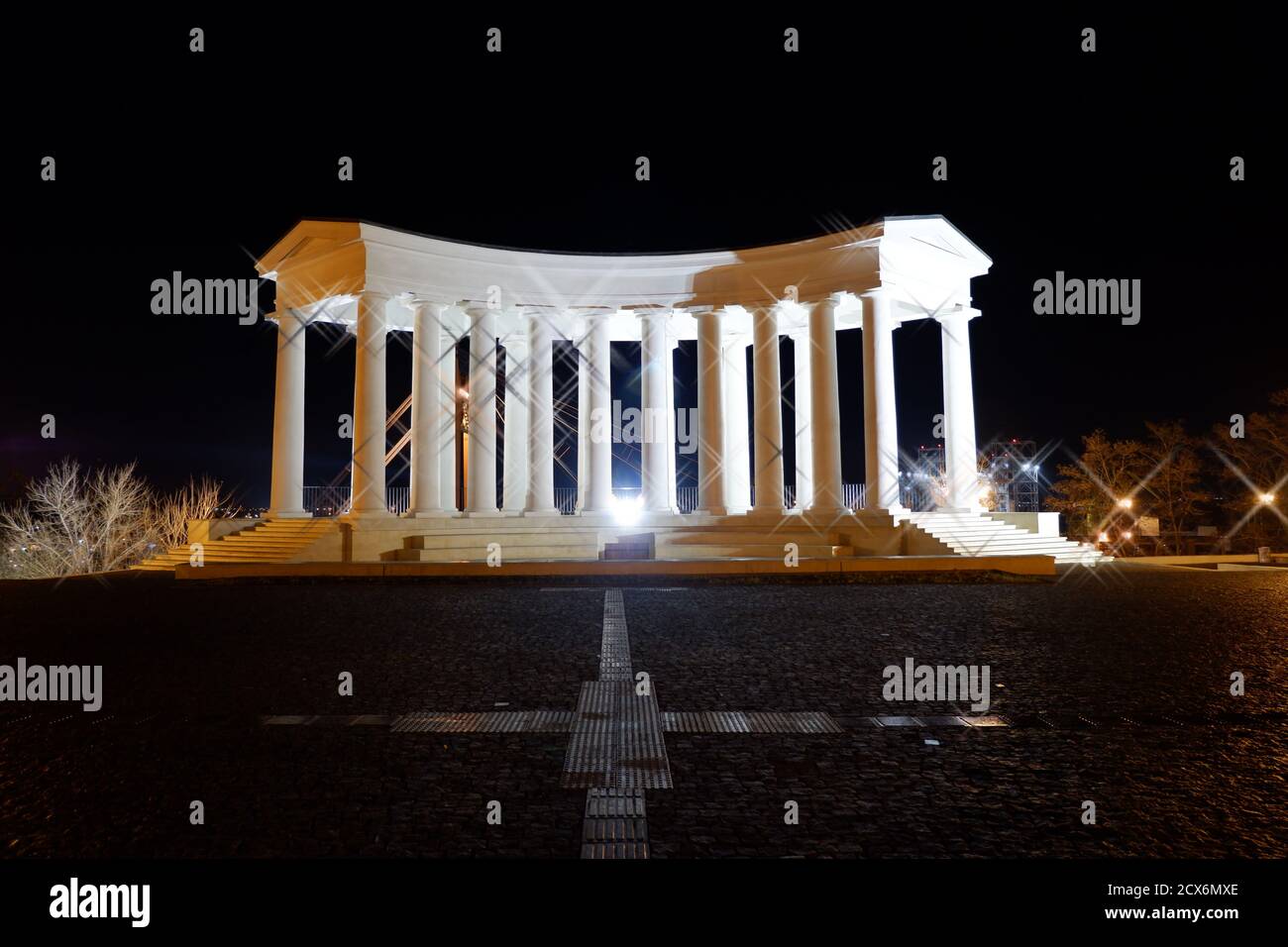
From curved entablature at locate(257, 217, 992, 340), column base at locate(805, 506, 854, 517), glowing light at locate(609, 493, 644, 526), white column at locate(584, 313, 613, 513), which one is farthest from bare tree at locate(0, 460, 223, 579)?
column base at locate(805, 506, 854, 517)

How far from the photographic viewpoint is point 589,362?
47.6 meters

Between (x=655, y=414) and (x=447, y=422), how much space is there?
12.9 meters

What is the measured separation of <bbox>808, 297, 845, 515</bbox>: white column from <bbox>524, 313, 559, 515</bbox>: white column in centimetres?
1509

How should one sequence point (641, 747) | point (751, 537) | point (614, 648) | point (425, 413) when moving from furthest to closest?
point (425, 413) → point (751, 537) → point (614, 648) → point (641, 747)

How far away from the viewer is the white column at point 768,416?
43.8 meters

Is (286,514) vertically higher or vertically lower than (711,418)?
lower

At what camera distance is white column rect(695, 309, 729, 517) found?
45469 mm

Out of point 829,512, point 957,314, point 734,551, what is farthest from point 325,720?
point 957,314

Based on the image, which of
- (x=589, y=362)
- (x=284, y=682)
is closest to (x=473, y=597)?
(x=284, y=682)

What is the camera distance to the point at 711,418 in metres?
45.7

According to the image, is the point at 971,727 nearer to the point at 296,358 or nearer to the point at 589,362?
the point at 589,362

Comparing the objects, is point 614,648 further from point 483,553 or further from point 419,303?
point 419,303

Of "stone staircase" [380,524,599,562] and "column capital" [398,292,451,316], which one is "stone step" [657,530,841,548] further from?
"column capital" [398,292,451,316]
